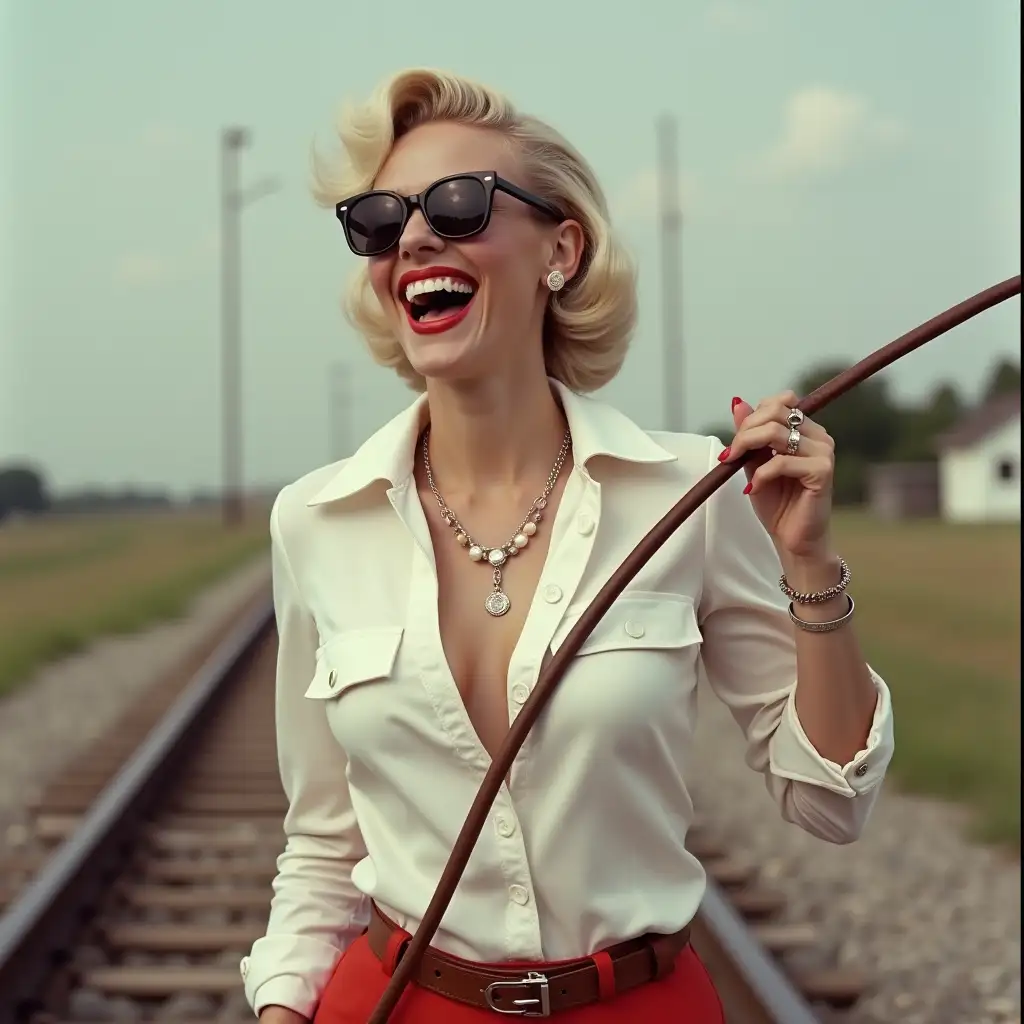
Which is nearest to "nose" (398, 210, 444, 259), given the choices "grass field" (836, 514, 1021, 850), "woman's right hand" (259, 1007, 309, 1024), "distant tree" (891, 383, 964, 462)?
"woman's right hand" (259, 1007, 309, 1024)

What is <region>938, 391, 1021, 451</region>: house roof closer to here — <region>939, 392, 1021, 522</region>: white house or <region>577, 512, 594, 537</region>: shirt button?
<region>939, 392, 1021, 522</region>: white house

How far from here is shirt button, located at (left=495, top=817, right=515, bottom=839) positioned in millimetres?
1597

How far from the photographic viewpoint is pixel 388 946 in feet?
5.48

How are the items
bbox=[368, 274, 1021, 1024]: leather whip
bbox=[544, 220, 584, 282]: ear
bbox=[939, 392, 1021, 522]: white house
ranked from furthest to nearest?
bbox=[939, 392, 1021, 522]: white house < bbox=[544, 220, 584, 282]: ear < bbox=[368, 274, 1021, 1024]: leather whip

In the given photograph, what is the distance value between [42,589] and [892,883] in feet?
41.9

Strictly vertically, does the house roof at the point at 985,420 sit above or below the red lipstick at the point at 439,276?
above

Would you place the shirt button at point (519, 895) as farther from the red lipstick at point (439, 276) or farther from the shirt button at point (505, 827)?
the red lipstick at point (439, 276)

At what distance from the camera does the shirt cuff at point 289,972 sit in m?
1.76

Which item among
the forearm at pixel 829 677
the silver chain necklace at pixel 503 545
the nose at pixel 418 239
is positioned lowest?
the forearm at pixel 829 677

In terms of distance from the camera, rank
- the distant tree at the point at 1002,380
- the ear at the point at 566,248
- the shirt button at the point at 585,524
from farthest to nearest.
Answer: the distant tree at the point at 1002,380 → the ear at the point at 566,248 → the shirt button at the point at 585,524

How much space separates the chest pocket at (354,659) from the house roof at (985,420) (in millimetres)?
7757

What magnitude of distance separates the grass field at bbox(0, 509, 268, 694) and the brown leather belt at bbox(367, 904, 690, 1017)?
8559 millimetres

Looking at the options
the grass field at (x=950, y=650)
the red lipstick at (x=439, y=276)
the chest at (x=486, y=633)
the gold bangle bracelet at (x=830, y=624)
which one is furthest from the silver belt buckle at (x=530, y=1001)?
the grass field at (x=950, y=650)

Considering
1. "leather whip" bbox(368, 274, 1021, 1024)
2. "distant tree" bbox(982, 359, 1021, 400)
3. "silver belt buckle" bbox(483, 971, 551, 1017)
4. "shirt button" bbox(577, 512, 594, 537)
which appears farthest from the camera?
"distant tree" bbox(982, 359, 1021, 400)
